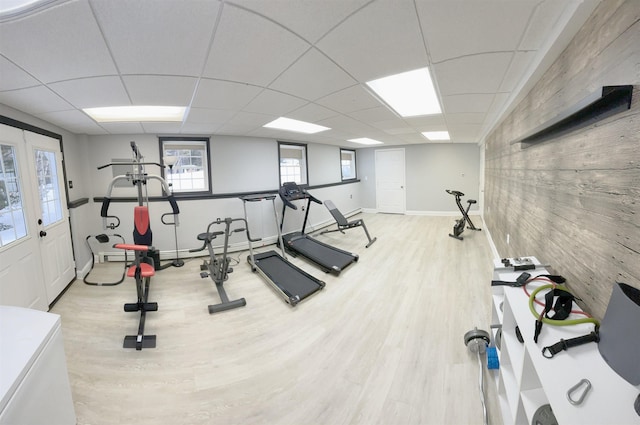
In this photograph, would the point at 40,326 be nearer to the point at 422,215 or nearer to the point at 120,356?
the point at 120,356

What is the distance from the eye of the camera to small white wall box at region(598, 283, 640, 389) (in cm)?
74

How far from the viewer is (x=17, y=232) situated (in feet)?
7.79

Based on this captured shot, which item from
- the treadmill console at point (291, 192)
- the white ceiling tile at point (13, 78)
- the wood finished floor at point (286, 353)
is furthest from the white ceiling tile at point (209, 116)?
the wood finished floor at point (286, 353)

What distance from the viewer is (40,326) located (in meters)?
1.23

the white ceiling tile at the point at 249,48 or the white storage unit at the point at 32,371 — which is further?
the white ceiling tile at the point at 249,48

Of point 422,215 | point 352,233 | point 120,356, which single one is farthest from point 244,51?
point 422,215

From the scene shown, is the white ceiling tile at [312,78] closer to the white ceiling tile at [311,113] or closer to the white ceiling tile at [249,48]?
the white ceiling tile at [249,48]

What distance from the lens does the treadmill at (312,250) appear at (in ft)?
12.4

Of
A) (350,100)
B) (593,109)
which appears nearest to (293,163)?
(350,100)

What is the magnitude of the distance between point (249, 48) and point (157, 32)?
490mm

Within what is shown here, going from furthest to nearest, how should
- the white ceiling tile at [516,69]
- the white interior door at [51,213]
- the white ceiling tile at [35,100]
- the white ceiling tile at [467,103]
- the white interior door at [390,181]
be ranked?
the white interior door at [390,181] → the white interior door at [51,213] → the white ceiling tile at [467,103] → the white ceiling tile at [35,100] → the white ceiling tile at [516,69]

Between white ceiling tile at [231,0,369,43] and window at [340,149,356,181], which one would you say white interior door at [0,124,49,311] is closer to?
white ceiling tile at [231,0,369,43]

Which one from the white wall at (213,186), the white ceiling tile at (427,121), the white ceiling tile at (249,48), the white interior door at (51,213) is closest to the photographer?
the white ceiling tile at (249,48)

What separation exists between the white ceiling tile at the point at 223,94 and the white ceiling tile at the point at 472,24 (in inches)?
57.6
